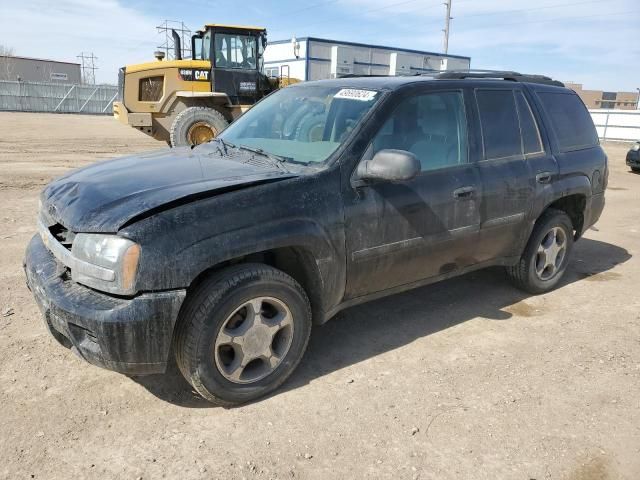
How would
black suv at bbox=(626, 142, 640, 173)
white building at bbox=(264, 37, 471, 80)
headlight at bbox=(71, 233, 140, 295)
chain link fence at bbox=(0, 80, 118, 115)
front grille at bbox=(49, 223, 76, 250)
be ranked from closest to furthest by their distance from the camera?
headlight at bbox=(71, 233, 140, 295), front grille at bbox=(49, 223, 76, 250), black suv at bbox=(626, 142, 640, 173), white building at bbox=(264, 37, 471, 80), chain link fence at bbox=(0, 80, 118, 115)

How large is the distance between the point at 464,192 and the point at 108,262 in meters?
2.49

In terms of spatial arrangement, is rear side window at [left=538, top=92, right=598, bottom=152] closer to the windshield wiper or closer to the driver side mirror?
the driver side mirror

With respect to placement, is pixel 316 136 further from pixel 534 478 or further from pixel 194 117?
pixel 194 117

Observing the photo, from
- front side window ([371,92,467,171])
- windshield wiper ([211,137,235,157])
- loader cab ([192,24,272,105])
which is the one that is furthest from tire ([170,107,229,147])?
front side window ([371,92,467,171])

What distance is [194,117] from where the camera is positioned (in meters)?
12.6

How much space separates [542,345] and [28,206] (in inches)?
277

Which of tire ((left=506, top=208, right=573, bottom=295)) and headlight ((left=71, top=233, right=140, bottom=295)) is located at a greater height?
headlight ((left=71, top=233, right=140, bottom=295))

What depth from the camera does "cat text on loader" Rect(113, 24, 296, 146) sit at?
12977mm

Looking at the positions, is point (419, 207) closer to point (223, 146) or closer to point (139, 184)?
point (223, 146)

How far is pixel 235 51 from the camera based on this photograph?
1351 cm

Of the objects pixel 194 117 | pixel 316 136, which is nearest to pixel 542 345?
pixel 316 136

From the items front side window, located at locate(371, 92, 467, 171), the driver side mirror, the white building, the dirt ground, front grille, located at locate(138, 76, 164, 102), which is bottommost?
the dirt ground

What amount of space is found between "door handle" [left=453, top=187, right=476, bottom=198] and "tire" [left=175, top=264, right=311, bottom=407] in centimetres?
142

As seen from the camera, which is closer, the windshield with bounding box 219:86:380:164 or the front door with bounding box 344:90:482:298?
the front door with bounding box 344:90:482:298
